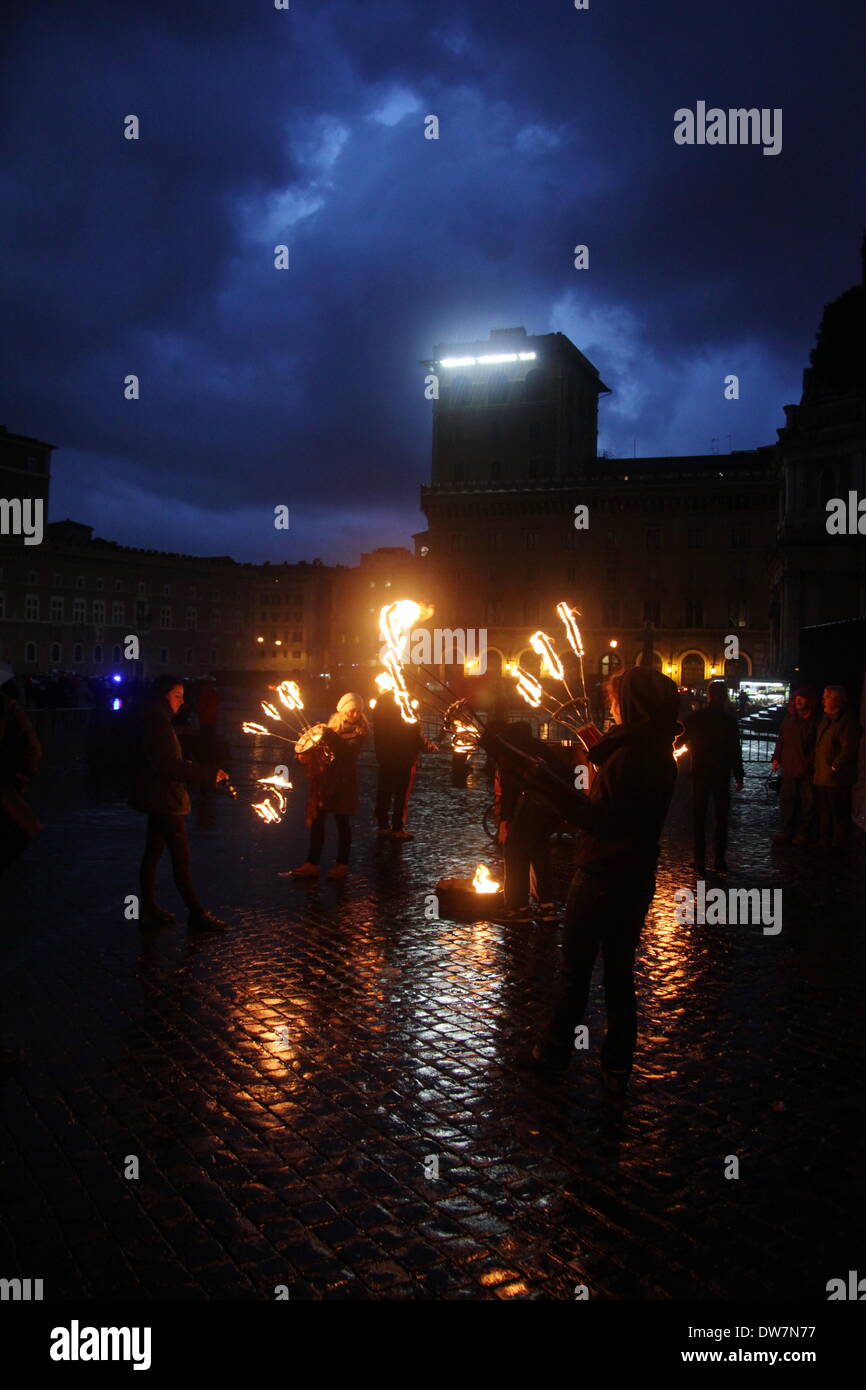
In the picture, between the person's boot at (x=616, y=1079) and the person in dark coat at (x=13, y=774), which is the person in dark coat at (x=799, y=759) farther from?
the person in dark coat at (x=13, y=774)

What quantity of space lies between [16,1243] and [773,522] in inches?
2848

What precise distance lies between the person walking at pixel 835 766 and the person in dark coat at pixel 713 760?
1787mm

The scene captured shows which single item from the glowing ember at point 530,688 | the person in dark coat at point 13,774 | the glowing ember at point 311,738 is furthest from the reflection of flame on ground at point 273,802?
the person in dark coat at point 13,774

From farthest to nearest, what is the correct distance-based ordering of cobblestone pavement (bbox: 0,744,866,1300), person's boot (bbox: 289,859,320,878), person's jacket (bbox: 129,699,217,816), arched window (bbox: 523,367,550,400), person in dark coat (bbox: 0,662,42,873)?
A: arched window (bbox: 523,367,550,400)
person's boot (bbox: 289,859,320,878)
person's jacket (bbox: 129,699,217,816)
person in dark coat (bbox: 0,662,42,873)
cobblestone pavement (bbox: 0,744,866,1300)

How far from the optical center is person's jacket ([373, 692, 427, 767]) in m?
12.1

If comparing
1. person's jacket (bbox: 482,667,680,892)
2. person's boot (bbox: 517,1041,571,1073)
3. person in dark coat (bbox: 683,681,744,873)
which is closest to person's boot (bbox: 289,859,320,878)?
person in dark coat (bbox: 683,681,744,873)

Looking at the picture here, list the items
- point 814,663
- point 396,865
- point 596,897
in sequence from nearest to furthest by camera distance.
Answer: point 596,897 < point 396,865 < point 814,663

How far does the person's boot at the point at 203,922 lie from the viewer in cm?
777

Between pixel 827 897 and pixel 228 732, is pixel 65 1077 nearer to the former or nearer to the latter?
pixel 827 897

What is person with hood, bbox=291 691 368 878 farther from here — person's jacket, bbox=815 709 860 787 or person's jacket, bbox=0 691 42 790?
person's jacket, bbox=815 709 860 787

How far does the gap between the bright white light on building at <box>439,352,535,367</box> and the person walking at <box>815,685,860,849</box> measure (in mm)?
70511

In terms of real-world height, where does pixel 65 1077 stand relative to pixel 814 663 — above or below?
below
